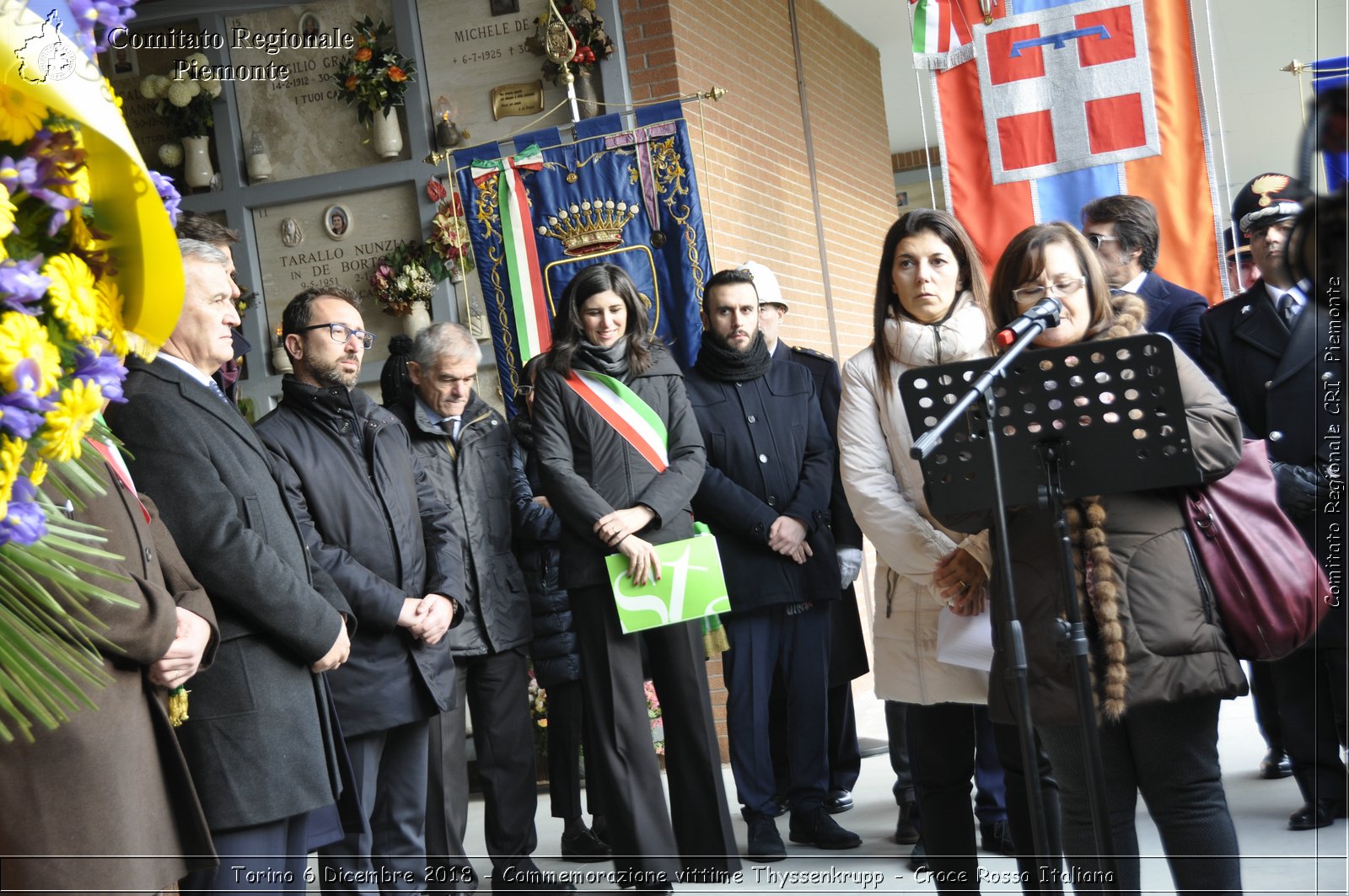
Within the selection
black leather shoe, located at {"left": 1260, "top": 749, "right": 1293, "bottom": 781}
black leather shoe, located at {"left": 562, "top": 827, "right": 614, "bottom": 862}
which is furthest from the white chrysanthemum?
black leather shoe, located at {"left": 1260, "top": 749, "right": 1293, "bottom": 781}

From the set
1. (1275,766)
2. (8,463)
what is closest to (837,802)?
(1275,766)

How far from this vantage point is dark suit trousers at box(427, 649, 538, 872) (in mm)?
4082

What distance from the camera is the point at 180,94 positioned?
20.1 ft

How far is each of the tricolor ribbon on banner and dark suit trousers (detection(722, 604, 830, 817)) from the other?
5.24ft

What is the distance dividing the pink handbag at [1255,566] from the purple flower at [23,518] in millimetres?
1997

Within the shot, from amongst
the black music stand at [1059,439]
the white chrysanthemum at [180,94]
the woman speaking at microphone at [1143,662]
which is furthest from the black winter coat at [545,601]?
the white chrysanthemum at [180,94]

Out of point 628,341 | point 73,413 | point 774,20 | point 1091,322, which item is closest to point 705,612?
point 628,341

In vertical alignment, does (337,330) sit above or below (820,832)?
above

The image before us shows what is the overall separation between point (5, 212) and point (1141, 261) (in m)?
3.60

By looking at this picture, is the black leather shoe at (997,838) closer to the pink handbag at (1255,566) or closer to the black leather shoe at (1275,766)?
the black leather shoe at (1275,766)

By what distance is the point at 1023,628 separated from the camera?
2566mm

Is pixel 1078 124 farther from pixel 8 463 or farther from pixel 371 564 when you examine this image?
pixel 8 463

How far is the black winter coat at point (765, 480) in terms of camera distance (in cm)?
448

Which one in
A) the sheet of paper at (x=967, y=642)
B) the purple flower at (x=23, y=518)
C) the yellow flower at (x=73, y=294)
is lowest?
the sheet of paper at (x=967, y=642)
